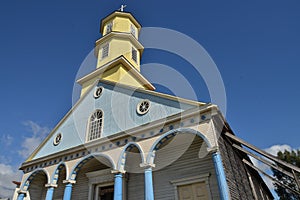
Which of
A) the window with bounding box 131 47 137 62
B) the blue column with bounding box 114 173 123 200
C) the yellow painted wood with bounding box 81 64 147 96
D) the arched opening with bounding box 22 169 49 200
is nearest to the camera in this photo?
the blue column with bounding box 114 173 123 200

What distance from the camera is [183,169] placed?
10.6 metres

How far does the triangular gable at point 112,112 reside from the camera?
10.0 meters

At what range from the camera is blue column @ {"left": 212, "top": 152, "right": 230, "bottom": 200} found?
7203 mm

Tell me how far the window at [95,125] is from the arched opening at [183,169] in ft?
11.7

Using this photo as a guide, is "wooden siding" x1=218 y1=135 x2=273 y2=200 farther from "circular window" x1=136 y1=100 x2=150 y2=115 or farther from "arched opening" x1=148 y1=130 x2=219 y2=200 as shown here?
"circular window" x1=136 y1=100 x2=150 y2=115

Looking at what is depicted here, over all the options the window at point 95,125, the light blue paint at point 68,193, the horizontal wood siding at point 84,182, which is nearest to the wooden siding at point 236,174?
the window at point 95,125

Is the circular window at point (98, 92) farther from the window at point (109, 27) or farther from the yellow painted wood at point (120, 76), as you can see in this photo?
the window at point (109, 27)

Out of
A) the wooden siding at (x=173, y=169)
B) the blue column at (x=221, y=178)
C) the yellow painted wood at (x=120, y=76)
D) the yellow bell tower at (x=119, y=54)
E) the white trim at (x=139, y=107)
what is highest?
the yellow bell tower at (x=119, y=54)

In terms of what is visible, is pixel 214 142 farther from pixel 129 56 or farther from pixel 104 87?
pixel 129 56

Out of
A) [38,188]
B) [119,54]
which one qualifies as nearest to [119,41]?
[119,54]

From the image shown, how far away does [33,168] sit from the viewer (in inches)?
545

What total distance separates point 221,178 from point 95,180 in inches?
310

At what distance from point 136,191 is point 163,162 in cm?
208

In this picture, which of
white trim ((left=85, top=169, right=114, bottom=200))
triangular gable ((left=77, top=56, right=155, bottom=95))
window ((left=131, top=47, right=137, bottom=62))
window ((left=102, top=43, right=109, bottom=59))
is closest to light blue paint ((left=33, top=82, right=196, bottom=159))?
white trim ((left=85, top=169, right=114, bottom=200))
